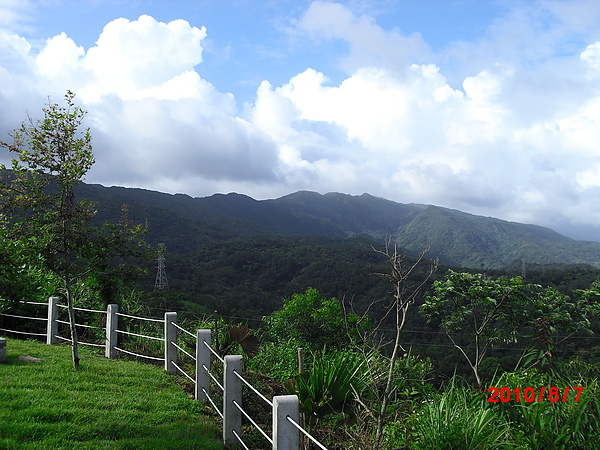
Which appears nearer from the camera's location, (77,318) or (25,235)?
(25,235)

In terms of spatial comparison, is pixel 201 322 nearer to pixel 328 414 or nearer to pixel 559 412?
pixel 328 414

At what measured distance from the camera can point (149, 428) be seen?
4.55 m

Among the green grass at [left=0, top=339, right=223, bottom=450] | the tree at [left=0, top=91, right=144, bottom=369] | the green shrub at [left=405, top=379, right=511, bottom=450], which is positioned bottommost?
the green grass at [left=0, top=339, right=223, bottom=450]

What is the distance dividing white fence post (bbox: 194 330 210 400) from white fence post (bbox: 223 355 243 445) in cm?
132

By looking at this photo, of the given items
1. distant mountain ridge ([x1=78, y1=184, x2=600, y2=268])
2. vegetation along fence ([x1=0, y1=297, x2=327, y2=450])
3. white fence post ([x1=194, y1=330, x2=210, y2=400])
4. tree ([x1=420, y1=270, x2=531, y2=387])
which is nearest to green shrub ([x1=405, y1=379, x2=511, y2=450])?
vegetation along fence ([x1=0, y1=297, x2=327, y2=450])

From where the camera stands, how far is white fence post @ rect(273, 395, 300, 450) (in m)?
3.07

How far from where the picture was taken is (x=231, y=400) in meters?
4.47

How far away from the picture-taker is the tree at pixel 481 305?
8.14 metres

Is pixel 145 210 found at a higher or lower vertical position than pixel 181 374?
higher

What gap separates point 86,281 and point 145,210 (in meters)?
83.5

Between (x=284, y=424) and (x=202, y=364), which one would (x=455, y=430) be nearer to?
(x=284, y=424)

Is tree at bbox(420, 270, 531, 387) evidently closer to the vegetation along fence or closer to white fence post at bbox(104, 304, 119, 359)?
the vegetation along fence


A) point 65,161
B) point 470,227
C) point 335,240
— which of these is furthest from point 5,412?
point 470,227
